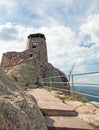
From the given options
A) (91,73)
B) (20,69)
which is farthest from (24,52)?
(91,73)

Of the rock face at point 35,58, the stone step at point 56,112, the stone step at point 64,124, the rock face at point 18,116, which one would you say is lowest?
the stone step at point 64,124

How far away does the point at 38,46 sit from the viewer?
112 ft

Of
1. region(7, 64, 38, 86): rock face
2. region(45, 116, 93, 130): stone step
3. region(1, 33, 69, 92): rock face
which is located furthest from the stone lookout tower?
region(45, 116, 93, 130): stone step

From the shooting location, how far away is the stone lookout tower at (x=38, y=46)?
3268 cm

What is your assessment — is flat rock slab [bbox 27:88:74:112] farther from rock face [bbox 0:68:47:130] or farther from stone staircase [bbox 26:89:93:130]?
rock face [bbox 0:68:47:130]

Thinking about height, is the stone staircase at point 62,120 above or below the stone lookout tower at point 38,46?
below

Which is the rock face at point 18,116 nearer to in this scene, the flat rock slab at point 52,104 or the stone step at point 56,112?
the stone step at point 56,112

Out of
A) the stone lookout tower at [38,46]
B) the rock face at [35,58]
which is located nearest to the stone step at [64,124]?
the rock face at [35,58]

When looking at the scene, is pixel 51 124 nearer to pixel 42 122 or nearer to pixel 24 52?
pixel 42 122

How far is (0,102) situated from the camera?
1987mm

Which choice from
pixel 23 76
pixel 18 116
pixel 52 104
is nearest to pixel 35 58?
pixel 23 76

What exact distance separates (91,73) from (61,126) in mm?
1816

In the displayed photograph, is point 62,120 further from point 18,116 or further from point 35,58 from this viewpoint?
point 35,58

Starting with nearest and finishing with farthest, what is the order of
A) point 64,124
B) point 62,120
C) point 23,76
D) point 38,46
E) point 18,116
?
point 18,116
point 64,124
point 62,120
point 23,76
point 38,46
